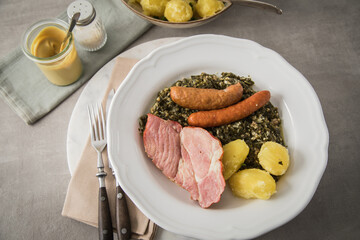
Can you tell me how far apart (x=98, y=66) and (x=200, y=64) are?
0.87 m

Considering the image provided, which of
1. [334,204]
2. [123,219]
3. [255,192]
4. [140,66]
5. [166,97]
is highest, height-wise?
[140,66]

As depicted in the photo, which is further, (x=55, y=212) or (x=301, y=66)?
(x=301, y=66)

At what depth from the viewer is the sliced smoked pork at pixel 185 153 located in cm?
182

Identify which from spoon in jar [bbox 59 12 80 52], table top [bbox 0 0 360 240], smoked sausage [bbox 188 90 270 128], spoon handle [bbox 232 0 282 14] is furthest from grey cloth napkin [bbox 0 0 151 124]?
smoked sausage [bbox 188 90 270 128]

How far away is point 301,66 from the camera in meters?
2.60

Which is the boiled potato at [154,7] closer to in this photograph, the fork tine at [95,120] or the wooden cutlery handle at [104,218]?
the fork tine at [95,120]

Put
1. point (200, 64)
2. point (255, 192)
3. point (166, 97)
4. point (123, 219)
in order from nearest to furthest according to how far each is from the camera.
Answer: point (255, 192), point (123, 219), point (166, 97), point (200, 64)

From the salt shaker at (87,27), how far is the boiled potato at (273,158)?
1.54m

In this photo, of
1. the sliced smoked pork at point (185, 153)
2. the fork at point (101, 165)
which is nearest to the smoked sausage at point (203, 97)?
the sliced smoked pork at point (185, 153)

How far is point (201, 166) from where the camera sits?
1.86 metres

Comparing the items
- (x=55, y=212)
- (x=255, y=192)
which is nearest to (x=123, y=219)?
(x=55, y=212)

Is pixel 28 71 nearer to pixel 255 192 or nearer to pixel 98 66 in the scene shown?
Answer: pixel 98 66

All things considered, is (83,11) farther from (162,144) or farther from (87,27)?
(162,144)

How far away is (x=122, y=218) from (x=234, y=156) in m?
0.80
